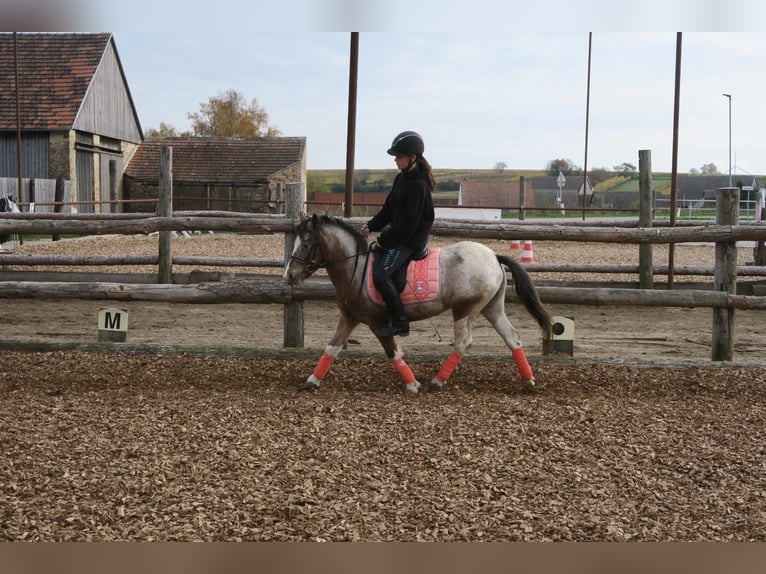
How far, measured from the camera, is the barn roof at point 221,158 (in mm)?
31875

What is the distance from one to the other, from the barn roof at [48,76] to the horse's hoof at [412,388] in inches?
903

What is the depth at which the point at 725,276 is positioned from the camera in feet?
21.8

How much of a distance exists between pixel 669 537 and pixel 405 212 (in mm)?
2894

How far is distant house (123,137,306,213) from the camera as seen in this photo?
31281 mm

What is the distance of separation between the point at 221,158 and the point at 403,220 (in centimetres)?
2892

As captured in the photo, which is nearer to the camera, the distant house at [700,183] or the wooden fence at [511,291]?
the wooden fence at [511,291]

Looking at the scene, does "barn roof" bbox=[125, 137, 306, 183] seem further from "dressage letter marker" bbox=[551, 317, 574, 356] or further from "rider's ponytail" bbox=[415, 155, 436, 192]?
"rider's ponytail" bbox=[415, 155, 436, 192]

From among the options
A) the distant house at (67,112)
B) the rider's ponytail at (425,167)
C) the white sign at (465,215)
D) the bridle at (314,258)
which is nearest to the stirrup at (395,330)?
the bridle at (314,258)

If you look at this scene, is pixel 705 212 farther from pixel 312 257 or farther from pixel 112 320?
pixel 312 257

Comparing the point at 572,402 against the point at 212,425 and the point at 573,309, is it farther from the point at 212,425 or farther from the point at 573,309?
the point at 573,309

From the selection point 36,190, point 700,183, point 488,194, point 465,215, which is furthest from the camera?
point 700,183

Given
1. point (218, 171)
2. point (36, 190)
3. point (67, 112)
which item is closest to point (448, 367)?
point (36, 190)

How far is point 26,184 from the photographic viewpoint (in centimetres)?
2231

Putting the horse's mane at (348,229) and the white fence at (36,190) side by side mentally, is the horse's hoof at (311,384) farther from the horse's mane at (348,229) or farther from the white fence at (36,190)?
the white fence at (36,190)
